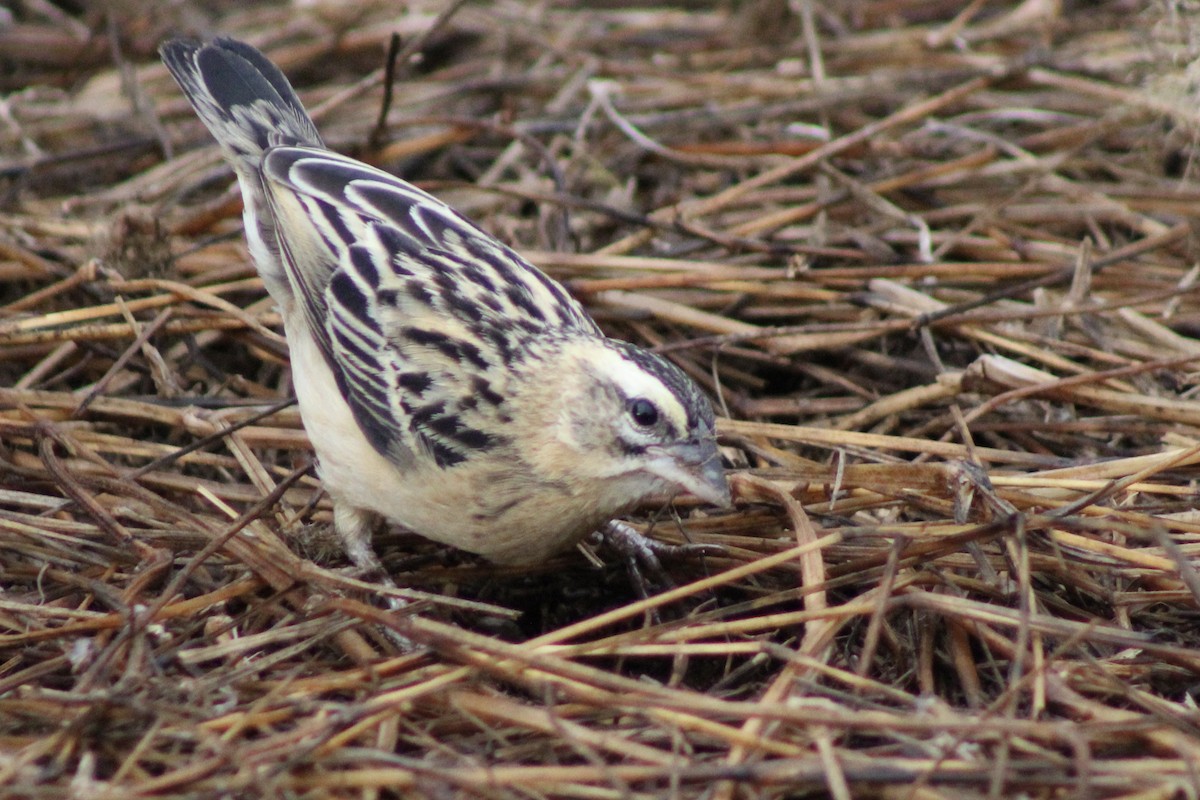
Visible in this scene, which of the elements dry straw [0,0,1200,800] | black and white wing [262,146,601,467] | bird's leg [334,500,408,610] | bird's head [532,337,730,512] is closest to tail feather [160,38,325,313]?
black and white wing [262,146,601,467]

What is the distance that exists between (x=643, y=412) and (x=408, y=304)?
1076mm

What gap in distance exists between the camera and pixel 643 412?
4176mm

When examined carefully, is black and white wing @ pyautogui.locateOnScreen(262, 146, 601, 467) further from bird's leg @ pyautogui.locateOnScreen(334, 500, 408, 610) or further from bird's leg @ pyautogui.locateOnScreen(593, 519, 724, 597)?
bird's leg @ pyautogui.locateOnScreen(593, 519, 724, 597)

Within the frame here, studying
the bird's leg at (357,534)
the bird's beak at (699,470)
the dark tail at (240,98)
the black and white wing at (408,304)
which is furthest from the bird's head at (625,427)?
the dark tail at (240,98)

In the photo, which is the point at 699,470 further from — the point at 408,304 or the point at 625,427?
the point at 408,304

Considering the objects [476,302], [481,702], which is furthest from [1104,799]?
[476,302]

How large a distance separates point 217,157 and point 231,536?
10.6 ft

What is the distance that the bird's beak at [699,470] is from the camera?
13.5 ft

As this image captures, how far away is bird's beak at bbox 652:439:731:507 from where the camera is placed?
4121 millimetres

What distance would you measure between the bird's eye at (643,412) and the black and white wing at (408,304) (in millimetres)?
508

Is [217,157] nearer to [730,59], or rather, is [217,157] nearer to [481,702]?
[730,59]

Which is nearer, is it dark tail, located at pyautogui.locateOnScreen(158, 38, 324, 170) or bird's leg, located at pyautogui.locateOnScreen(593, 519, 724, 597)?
bird's leg, located at pyautogui.locateOnScreen(593, 519, 724, 597)

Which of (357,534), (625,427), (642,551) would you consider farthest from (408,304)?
(642,551)

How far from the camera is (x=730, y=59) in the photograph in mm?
7906
